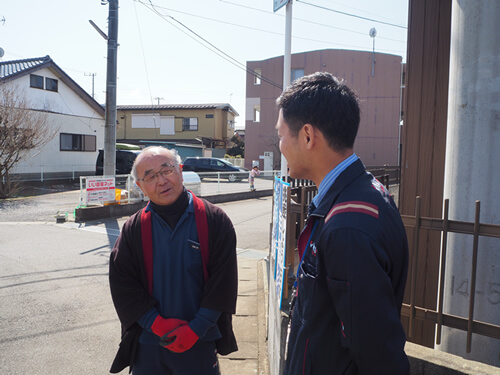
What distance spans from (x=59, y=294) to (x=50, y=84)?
828 inches

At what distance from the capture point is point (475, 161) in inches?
83.3

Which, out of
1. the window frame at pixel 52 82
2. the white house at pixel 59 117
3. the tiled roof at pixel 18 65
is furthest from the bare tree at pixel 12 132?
the window frame at pixel 52 82

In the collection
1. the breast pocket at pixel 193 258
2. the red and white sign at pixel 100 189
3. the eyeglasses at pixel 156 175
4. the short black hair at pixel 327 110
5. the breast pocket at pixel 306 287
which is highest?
the short black hair at pixel 327 110

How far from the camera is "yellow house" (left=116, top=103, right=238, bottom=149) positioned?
38969 millimetres

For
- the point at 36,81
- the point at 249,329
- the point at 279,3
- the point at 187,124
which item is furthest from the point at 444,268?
the point at 187,124

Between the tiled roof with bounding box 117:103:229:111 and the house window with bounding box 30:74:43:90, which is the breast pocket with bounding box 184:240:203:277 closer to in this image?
the house window with bounding box 30:74:43:90

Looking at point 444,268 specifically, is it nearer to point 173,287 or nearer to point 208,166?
point 173,287

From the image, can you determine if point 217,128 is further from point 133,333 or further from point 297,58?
point 133,333

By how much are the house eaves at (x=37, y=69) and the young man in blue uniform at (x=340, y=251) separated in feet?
69.4

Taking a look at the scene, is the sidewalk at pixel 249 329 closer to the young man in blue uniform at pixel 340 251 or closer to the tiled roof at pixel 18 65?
the young man in blue uniform at pixel 340 251

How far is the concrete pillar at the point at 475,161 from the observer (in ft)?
6.78

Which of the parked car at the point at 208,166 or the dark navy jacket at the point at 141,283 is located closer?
the dark navy jacket at the point at 141,283

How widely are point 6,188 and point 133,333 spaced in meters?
15.7

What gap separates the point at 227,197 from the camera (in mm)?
16672
